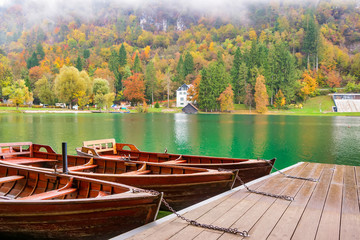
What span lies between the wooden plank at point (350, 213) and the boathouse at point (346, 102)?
320 ft

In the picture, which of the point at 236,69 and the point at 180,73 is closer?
the point at 236,69

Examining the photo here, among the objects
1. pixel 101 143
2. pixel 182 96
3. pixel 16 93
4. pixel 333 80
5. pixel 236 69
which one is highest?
pixel 236 69

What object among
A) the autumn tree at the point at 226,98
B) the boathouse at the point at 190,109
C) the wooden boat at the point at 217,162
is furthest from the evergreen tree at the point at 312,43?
the wooden boat at the point at 217,162

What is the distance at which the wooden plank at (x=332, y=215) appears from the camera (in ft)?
15.3

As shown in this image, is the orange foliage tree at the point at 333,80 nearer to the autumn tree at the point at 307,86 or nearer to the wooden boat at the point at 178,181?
the autumn tree at the point at 307,86

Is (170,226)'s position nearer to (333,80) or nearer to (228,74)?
(228,74)

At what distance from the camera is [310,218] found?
5.36 meters

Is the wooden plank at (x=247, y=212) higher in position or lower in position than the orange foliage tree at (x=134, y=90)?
lower

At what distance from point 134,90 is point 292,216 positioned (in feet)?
348

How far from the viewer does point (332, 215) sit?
5527 mm

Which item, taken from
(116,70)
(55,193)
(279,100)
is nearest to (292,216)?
(55,193)

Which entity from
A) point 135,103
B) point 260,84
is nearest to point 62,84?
point 135,103

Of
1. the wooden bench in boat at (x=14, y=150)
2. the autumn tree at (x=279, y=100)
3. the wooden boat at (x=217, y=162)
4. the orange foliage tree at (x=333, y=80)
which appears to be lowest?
the wooden boat at (x=217, y=162)

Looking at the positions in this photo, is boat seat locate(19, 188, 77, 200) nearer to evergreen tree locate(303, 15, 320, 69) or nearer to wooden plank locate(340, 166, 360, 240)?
wooden plank locate(340, 166, 360, 240)
